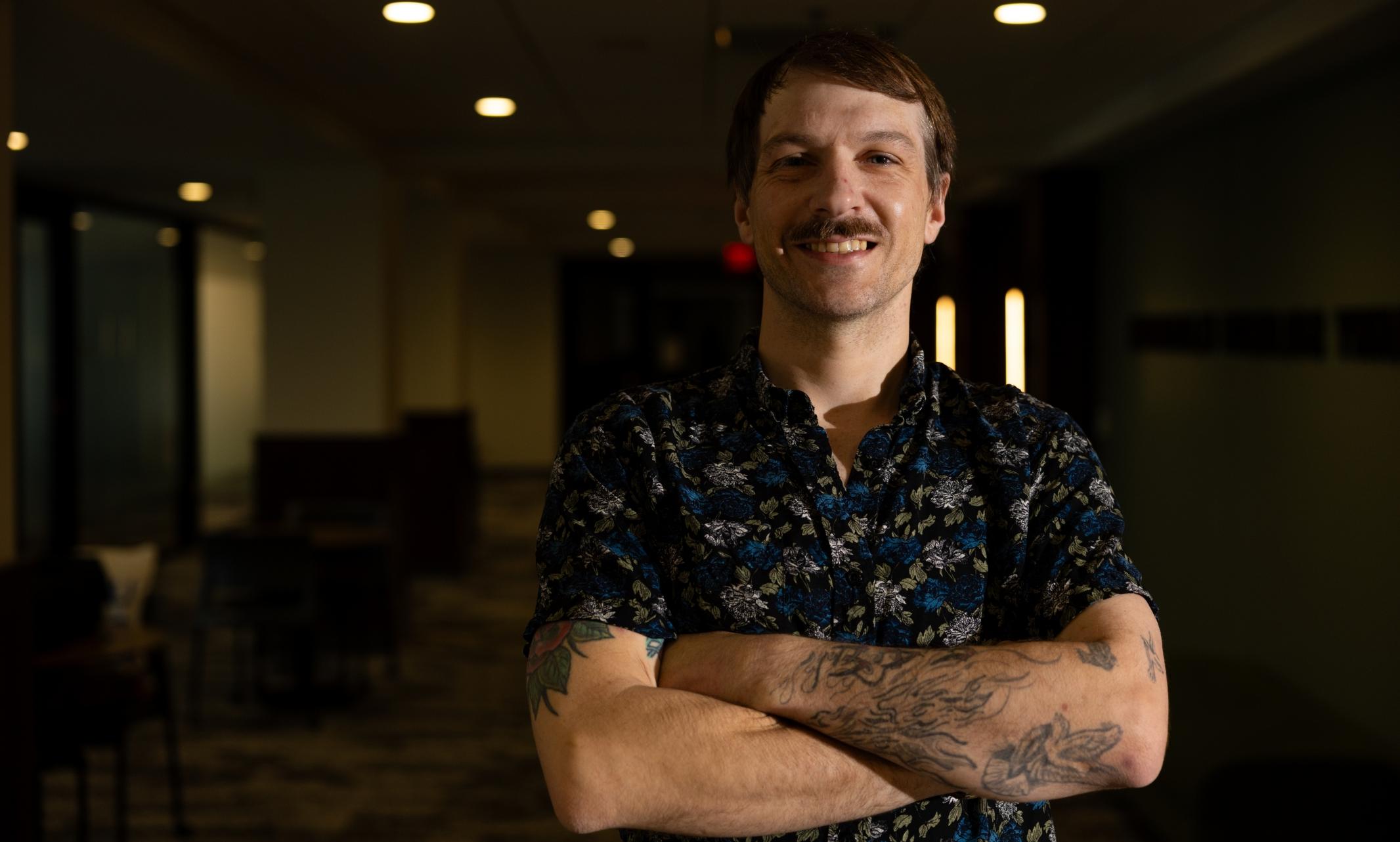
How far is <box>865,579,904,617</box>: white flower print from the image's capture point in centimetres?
138

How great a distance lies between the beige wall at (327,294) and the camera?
736 cm

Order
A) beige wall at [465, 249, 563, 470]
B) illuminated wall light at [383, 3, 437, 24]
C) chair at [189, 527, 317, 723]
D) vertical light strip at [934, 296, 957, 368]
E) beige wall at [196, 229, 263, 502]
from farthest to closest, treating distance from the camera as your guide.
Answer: beige wall at [465, 249, 563, 470]
beige wall at [196, 229, 263, 502]
vertical light strip at [934, 296, 957, 368]
chair at [189, 527, 317, 723]
illuminated wall light at [383, 3, 437, 24]

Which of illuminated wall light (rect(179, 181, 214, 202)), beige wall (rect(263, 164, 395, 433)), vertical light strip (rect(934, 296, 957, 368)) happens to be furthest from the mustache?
vertical light strip (rect(934, 296, 957, 368))

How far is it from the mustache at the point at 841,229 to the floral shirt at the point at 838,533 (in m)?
0.18

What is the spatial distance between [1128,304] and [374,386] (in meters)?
4.24

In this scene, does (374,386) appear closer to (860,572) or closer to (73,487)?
(73,487)

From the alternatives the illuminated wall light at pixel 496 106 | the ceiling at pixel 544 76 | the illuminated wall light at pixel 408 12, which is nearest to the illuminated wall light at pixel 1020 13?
the ceiling at pixel 544 76

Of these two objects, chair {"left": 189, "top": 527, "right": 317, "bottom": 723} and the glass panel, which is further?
the glass panel

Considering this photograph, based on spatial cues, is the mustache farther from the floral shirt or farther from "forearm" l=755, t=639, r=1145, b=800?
"forearm" l=755, t=639, r=1145, b=800

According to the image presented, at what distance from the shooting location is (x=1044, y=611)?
141 cm

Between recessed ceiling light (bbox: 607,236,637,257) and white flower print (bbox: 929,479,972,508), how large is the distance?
1355cm

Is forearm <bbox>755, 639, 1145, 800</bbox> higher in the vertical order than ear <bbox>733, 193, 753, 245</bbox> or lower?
lower

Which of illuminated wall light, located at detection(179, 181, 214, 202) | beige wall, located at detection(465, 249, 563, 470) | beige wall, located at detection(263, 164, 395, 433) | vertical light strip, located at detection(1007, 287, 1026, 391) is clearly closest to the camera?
beige wall, located at detection(263, 164, 395, 433)

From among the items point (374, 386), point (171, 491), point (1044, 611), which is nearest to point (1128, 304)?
point (374, 386)
